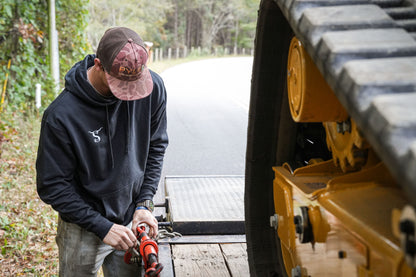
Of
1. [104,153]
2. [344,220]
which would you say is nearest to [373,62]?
[344,220]

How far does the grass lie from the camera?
446 cm

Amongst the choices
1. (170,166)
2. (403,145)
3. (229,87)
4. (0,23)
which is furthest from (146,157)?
(229,87)

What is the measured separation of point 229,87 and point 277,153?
1940 centimetres

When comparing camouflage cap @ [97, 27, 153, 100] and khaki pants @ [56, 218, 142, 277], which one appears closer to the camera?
camouflage cap @ [97, 27, 153, 100]

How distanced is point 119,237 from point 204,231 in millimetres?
751

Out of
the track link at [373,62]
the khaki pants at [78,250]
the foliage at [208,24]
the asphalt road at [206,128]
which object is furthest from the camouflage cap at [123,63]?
the foliage at [208,24]

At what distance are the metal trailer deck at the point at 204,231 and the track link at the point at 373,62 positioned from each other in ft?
5.57

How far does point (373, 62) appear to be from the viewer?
Result: 3.37 feet

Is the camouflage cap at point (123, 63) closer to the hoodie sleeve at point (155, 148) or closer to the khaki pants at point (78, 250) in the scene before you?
the hoodie sleeve at point (155, 148)

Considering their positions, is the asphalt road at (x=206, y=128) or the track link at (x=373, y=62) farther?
the asphalt road at (x=206, y=128)

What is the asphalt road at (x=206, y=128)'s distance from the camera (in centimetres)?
839

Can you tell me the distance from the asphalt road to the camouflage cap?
531 cm

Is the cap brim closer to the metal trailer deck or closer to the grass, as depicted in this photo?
the metal trailer deck

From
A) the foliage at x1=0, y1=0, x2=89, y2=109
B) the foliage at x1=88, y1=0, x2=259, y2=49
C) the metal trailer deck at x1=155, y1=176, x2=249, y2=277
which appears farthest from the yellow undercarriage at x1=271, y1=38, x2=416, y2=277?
the foliage at x1=88, y1=0, x2=259, y2=49
